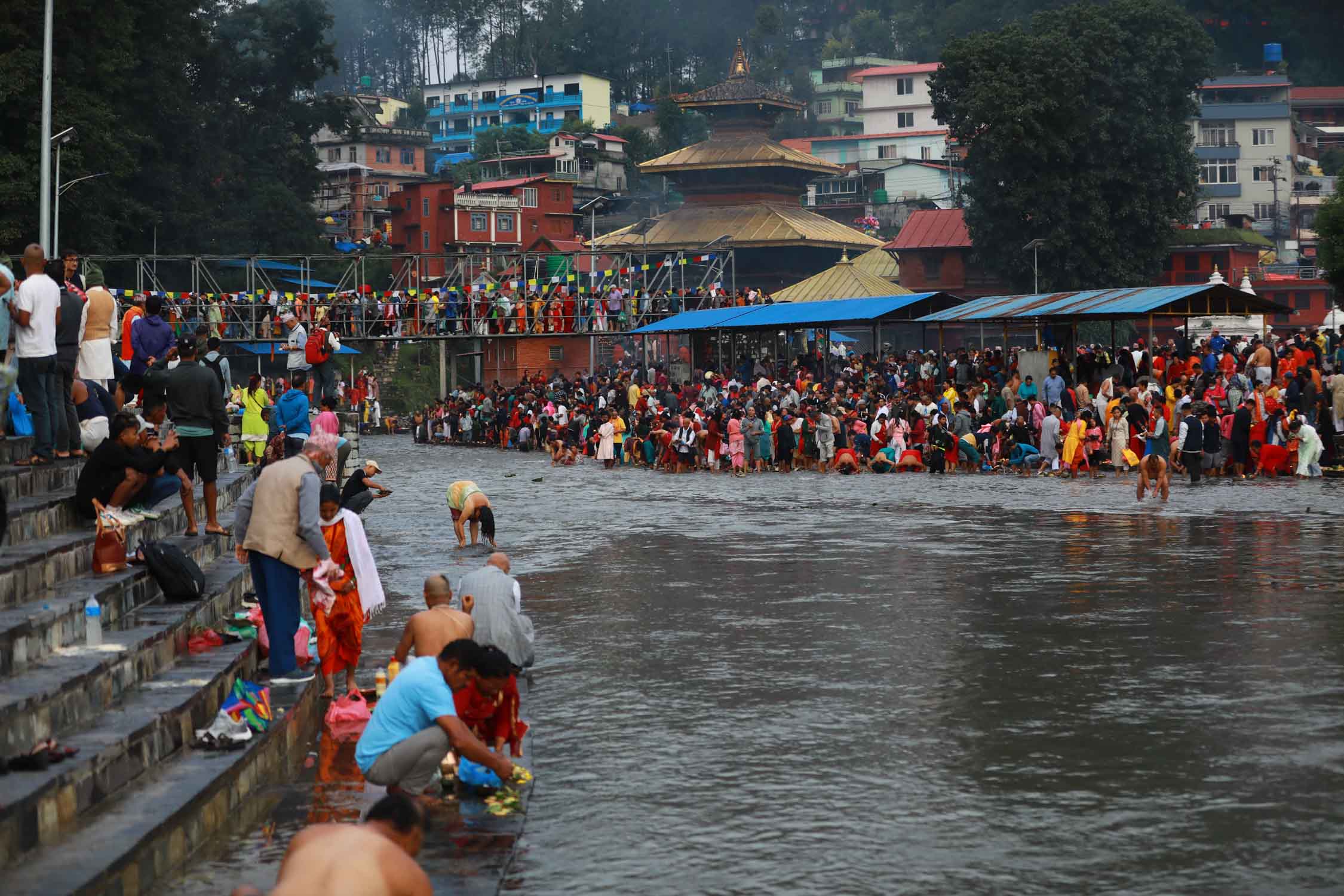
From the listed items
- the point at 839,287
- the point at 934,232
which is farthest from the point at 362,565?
the point at 934,232

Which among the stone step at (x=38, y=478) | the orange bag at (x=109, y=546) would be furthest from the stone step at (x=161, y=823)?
the stone step at (x=38, y=478)

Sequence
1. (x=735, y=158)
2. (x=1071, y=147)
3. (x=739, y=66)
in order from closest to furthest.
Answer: (x=1071, y=147), (x=735, y=158), (x=739, y=66)

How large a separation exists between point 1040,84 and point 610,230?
3507cm

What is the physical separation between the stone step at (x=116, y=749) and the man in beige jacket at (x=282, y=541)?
293 mm

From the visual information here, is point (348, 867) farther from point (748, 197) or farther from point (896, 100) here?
point (896, 100)

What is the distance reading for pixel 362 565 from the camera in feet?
32.1

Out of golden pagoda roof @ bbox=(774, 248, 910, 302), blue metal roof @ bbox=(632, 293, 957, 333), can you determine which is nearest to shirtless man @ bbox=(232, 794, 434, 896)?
blue metal roof @ bbox=(632, 293, 957, 333)

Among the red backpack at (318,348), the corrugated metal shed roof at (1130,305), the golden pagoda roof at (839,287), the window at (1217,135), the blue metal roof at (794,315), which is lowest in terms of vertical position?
the red backpack at (318,348)

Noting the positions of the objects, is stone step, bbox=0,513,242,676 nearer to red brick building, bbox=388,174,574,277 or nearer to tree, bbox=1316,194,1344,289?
tree, bbox=1316,194,1344,289

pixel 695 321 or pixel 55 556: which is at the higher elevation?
pixel 695 321

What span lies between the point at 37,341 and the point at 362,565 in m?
4.01

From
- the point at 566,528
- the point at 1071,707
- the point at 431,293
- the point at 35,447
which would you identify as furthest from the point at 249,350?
the point at 1071,707

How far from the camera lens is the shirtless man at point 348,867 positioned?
169 inches

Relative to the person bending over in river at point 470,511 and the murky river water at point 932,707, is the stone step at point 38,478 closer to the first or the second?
the murky river water at point 932,707
